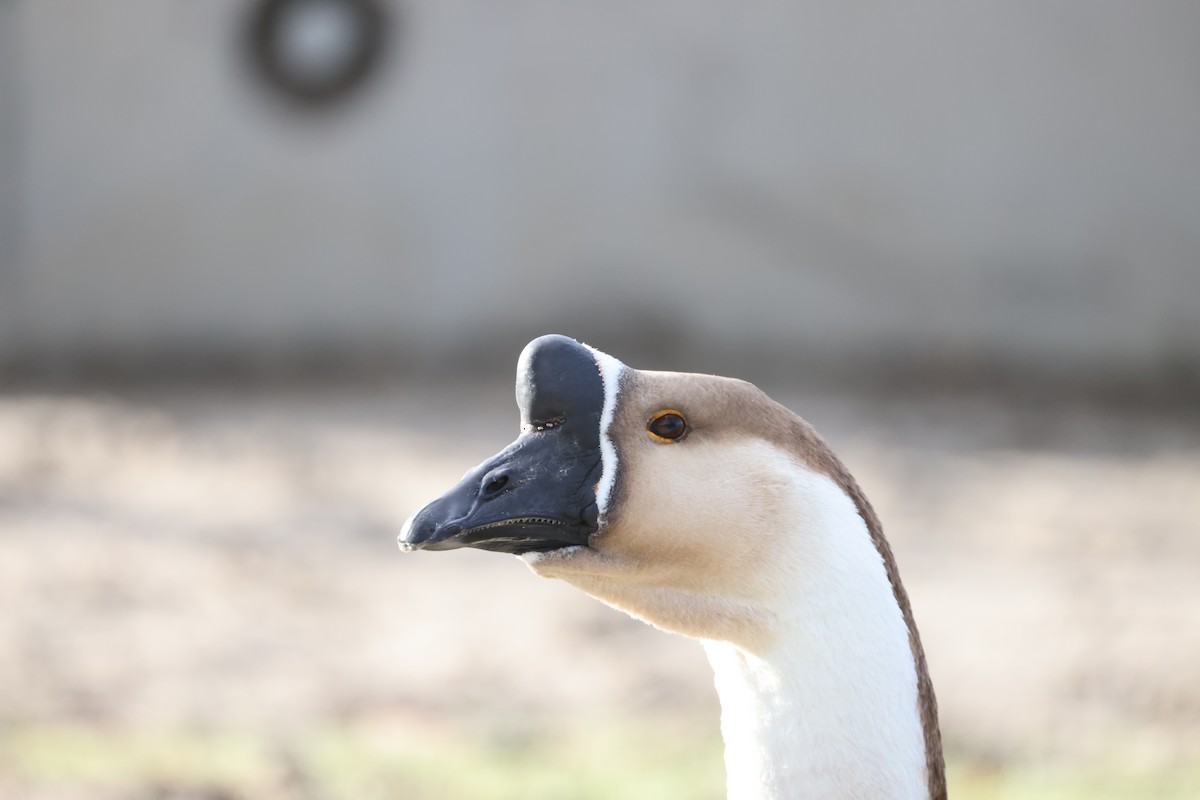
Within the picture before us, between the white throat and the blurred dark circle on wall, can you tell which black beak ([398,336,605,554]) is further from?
the blurred dark circle on wall

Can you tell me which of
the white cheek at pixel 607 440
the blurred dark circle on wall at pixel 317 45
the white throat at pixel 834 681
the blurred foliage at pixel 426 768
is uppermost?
the blurred dark circle on wall at pixel 317 45

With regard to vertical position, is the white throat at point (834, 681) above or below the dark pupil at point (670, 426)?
below

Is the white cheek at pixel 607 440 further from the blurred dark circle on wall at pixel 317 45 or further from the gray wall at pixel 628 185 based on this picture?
the blurred dark circle on wall at pixel 317 45

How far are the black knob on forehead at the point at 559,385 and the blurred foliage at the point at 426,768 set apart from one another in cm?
178

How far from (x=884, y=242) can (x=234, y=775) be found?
18.6 ft

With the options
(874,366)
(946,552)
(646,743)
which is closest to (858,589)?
(646,743)

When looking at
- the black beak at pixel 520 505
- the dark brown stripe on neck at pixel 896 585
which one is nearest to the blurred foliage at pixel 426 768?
the dark brown stripe on neck at pixel 896 585

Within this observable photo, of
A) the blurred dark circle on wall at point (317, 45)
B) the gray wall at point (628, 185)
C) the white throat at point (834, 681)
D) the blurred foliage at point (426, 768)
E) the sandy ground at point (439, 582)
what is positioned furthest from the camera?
the blurred dark circle on wall at point (317, 45)

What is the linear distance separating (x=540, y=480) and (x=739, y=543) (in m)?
0.26

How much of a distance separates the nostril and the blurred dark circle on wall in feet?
22.1

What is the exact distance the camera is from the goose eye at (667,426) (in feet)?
5.44

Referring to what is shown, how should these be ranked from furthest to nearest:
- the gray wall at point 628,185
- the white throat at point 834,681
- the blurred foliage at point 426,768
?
the gray wall at point 628,185
the blurred foliage at point 426,768
the white throat at point 834,681

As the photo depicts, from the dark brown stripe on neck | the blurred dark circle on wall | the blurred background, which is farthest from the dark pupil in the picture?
the blurred dark circle on wall

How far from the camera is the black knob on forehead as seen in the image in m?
1.64
